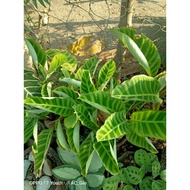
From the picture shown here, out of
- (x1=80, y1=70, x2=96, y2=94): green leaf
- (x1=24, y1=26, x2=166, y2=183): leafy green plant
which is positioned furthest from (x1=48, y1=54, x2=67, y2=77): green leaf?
(x1=80, y1=70, x2=96, y2=94): green leaf

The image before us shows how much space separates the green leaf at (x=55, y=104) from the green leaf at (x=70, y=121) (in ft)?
0.04

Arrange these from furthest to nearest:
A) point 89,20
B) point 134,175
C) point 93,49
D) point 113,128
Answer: point 89,20 → point 93,49 → point 134,175 → point 113,128

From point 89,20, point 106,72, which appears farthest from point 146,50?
point 89,20

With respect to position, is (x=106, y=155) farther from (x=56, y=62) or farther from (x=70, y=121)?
(x=56, y=62)

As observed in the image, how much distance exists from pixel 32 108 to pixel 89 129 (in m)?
0.17

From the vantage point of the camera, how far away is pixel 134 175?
1.11 m

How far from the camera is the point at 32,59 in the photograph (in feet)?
3.93

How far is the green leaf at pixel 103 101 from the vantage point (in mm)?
1004

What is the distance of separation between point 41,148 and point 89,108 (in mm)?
167

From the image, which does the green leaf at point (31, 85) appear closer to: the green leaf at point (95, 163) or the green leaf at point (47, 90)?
the green leaf at point (47, 90)

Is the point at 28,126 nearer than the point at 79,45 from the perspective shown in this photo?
Yes

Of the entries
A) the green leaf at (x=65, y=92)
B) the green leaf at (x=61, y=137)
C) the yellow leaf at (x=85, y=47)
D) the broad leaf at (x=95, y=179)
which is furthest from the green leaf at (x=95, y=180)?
the yellow leaf at (x=85, y=47)
